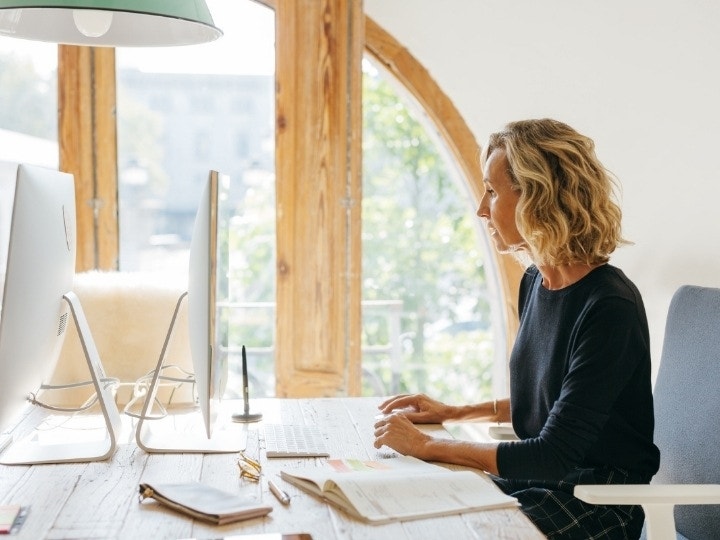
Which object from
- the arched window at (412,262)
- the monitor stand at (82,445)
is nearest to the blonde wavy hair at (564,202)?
the monitor stand at (82,445)

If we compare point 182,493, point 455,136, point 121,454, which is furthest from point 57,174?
point 455,136

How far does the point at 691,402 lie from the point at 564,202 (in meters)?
0.50

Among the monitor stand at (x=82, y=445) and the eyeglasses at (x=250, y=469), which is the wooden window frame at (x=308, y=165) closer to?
the monitor stand at (x=82, y=445)

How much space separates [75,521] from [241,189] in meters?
1.97

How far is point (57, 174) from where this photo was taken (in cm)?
187

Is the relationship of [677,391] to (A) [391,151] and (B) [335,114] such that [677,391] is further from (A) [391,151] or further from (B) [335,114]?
(A) [391,151]

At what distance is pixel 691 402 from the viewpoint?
199 cm

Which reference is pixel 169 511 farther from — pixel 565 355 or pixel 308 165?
pixel 308 165

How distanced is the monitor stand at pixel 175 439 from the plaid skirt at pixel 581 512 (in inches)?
23.5

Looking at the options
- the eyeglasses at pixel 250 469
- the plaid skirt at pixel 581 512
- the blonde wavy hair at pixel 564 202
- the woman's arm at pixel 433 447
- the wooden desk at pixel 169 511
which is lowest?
the plaid skirt at pixel 581 512

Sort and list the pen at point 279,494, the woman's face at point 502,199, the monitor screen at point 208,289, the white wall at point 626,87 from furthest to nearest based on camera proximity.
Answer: the white wall at point 626,87
the woman's face at point 502,199
the monitor screen at point 208,289
the pen at point 279,494

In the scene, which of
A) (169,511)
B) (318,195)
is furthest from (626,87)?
(169,511)

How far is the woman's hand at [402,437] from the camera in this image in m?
1.82

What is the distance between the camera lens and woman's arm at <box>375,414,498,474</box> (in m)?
1.78
